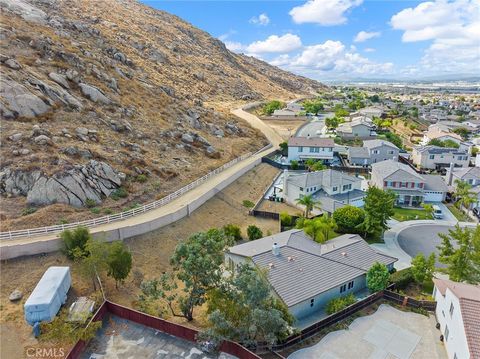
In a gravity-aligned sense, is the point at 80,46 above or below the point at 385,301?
above

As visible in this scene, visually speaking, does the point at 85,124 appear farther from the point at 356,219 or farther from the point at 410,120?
the point at 410,120

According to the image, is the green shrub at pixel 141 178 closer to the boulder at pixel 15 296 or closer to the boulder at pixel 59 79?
the boulder at pixel 15 296

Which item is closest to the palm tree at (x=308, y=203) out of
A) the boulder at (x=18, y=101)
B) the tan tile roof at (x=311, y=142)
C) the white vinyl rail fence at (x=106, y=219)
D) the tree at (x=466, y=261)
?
the white vinyl rail fence at (x=106, y=219)

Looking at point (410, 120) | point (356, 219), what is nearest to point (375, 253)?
point (356, 219)

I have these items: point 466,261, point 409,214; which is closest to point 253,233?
point 466,261

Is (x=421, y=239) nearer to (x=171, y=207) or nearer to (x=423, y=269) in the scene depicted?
(x=423, y=269)

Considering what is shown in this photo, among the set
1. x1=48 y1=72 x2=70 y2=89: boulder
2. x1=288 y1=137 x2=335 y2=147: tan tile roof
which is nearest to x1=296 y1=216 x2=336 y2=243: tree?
x1=288 y1=137 x2=335 y2=147: tan tile roof

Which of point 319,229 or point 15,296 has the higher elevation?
point 15,296
